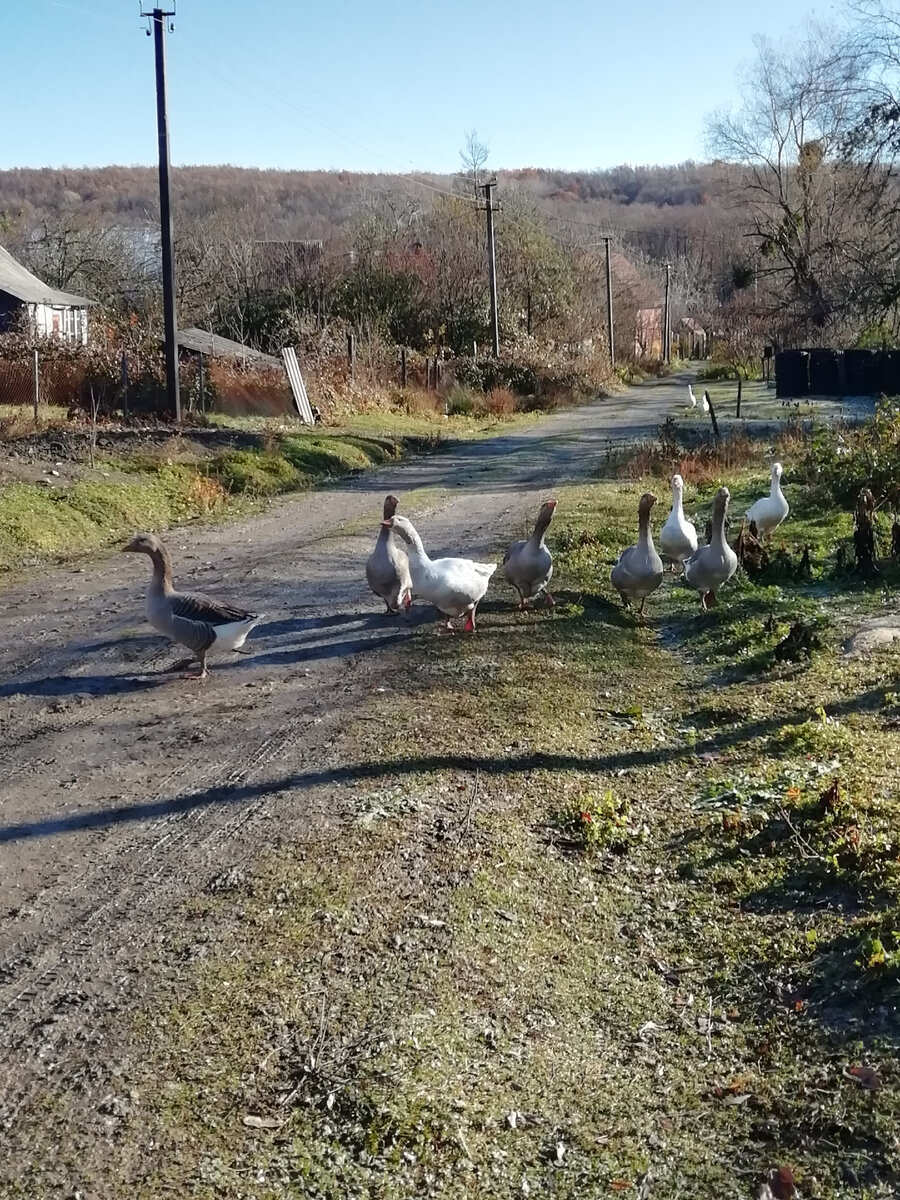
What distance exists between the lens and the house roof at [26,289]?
143 feet

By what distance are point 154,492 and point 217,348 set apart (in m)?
17.6

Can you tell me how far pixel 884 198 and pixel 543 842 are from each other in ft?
90.5

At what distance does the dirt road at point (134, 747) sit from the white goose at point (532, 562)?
0.84 meters

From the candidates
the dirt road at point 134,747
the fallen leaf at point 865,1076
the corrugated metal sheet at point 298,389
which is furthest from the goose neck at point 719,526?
the corrugated metal sheet at point 298,389

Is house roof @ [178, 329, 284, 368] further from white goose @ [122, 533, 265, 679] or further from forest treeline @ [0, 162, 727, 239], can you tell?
forest treeline @ [0, 162, 727, 239]

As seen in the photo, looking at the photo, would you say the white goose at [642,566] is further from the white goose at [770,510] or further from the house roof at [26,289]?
the house roof at [26,289]

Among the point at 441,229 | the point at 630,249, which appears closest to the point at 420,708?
the point at 441,229

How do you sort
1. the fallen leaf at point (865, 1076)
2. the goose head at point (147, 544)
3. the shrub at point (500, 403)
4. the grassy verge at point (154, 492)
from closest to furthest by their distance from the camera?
the fallen leaf at point (865, 1076)
the goose head at point (147, 544)
the grassy verge at point (154, 492)
the shrub at point (500, 403)

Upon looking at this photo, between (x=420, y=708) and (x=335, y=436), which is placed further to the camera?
(x=335, y=436)

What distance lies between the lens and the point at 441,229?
6284 cm

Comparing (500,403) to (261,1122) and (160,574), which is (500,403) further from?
(261,1122)

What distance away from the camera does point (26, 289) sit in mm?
44781

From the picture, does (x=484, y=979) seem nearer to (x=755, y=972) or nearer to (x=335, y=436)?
(x=755, y=972)

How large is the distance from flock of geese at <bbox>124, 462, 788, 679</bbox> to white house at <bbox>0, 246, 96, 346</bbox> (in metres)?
32.7
